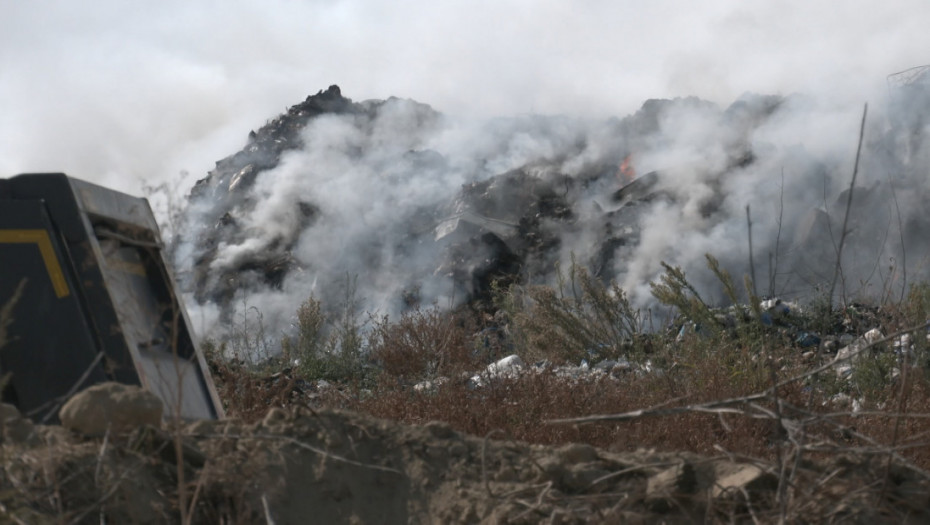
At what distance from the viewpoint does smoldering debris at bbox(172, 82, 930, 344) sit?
14.0 meters

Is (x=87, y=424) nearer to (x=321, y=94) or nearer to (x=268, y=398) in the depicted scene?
(x=268, y=398)

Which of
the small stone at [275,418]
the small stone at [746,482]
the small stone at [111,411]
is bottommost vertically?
the small stone at [746,482]

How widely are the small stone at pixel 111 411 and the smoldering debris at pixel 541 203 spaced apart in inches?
377

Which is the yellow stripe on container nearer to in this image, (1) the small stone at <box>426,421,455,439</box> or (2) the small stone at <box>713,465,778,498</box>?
(1) the small stone at <box>426,421,455,439</box>

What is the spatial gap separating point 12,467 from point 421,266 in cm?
1308

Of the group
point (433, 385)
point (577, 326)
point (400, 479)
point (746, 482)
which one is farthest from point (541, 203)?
point (746, 482)

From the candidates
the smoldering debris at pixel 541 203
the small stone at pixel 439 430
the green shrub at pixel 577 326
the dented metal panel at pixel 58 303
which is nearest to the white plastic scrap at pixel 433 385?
the green shrub at pixel 577 326

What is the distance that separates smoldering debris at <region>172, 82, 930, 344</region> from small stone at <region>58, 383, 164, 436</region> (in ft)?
31.4

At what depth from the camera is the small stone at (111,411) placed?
9.03 ft

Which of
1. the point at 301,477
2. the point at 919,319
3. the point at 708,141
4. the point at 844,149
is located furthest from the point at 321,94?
the point at 301,477

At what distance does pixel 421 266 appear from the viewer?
51.1ft

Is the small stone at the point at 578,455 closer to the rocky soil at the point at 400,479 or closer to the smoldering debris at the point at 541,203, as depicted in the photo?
the rocky soil at the point at 400,479

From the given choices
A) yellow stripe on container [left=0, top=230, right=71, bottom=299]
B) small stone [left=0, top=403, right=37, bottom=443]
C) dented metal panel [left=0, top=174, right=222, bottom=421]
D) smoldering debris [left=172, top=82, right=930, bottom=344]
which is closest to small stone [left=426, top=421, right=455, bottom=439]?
dented metal panel [left=0, top=174, right=222, bottom=421]

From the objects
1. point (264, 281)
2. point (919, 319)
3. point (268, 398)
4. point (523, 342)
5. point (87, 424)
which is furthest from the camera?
point (264, 281)
